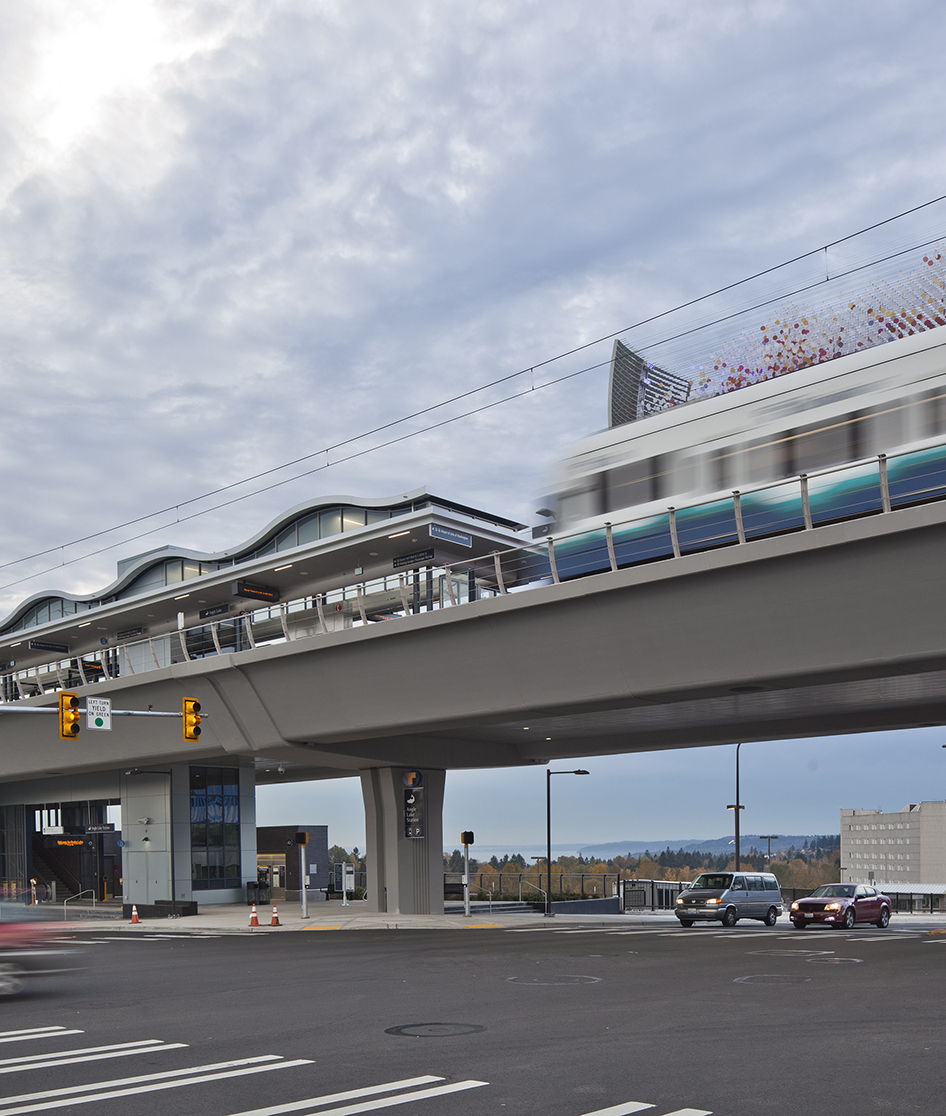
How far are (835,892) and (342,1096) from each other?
28.4m

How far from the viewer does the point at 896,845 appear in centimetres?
16875

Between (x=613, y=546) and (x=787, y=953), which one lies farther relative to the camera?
(x=613, y=546)

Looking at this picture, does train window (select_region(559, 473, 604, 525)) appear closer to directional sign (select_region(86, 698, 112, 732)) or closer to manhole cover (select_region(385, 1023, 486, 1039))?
directional sign (select_region(86, 698, 112, 732))

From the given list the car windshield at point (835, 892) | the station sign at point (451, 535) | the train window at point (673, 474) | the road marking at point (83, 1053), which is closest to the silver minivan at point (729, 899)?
the car windshield at point (835, 892)

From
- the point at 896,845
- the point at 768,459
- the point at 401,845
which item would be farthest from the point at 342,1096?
the point at 896,845

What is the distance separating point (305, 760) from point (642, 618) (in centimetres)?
1718

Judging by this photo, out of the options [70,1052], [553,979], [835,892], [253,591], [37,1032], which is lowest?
[835,892]

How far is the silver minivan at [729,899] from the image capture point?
3216 cm

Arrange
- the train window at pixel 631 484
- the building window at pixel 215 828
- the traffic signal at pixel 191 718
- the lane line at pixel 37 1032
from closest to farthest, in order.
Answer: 1. the lane line at pixel 37 1032
2. the train window at pixel 631 484
3. the traffic signal at pixel 191 718
4. the building window at pixel 215 828

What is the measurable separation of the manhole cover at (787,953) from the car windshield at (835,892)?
12.4 m

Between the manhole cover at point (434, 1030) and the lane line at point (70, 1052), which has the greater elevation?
the lane line at point (70, 1052)

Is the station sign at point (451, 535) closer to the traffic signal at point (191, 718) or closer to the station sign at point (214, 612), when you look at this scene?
the traffic signal at point (191, 718)

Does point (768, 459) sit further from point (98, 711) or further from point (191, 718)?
point (98, 711)

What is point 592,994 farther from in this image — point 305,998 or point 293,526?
point 293,526
